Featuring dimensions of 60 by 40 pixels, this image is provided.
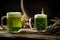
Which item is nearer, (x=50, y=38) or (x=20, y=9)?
(x=50, y=38)

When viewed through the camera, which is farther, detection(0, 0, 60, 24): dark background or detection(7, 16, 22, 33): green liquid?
detection(0, 0, 60, 24): dark background

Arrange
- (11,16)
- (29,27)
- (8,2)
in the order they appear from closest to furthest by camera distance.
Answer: (11,16), (29,27), (8,2)

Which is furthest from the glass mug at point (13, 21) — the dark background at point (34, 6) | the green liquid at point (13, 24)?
the dark background at point (34, 6)

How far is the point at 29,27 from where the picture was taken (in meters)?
0.91

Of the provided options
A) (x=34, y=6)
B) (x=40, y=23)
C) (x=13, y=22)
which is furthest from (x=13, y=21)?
(x=34, y=6)

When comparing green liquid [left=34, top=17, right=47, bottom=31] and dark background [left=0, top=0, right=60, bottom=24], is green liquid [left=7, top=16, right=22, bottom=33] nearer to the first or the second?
green liquid [left=34, top=17, right=47, bottom=31]

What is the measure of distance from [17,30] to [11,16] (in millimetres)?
69

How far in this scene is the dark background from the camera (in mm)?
932

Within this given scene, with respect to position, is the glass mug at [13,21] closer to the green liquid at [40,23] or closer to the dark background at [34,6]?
the green liquid at [40,23]

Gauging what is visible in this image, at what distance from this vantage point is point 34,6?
97 centimetres

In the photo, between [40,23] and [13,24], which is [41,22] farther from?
[13,24]

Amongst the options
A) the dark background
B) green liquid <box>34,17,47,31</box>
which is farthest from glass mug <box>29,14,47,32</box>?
the dark background

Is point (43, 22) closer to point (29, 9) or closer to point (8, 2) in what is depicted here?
point (29, 9)

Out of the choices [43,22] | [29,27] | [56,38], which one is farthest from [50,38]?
[29,27]
